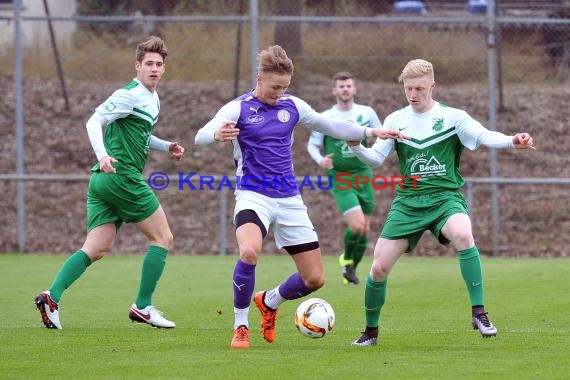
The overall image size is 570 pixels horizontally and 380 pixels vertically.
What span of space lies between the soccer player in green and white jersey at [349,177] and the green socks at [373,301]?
476 cm

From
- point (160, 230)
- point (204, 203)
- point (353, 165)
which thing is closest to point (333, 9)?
point (204, 203)

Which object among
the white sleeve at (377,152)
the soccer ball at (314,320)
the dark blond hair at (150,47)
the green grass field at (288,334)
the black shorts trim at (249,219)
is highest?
the dark blond hair at (150,47)

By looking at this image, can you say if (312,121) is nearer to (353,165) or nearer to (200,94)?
(353,165)

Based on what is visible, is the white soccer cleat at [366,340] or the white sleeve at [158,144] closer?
the white soccer cleat at [366,340]

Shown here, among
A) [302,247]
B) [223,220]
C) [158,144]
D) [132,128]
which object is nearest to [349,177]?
[158,144]

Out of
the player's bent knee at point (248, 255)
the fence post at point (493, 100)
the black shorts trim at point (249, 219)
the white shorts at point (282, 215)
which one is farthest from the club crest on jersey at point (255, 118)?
the fence post at point (493, 100)

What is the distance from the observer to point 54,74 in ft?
65.7

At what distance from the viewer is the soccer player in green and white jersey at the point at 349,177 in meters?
12.4

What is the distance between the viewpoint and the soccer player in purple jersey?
7250 mm

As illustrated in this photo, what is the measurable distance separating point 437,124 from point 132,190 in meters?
2.49

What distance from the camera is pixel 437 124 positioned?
758 cm

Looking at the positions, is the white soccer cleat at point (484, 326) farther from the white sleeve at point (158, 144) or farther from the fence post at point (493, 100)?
the fence post at point (493, 100)

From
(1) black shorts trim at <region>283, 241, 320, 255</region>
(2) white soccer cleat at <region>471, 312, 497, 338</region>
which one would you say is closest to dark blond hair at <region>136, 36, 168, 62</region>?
(1) black shorts trim at <region>283, 241, 320, 255</region>

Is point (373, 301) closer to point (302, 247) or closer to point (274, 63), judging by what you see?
point (302, 247)
